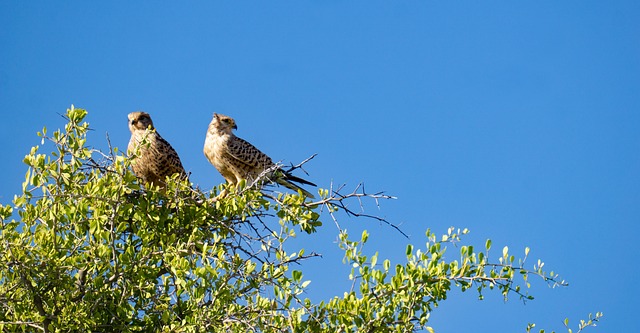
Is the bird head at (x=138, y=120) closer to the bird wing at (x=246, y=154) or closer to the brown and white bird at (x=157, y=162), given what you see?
the brown and white bird at (x=157, y=162)

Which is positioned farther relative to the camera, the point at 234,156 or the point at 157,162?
the point at 234,156

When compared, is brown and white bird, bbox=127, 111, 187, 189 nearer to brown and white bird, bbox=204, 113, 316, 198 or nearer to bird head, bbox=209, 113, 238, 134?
brown and white bird, bbox=204, 113, 316, 198

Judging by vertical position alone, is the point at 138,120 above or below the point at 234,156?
above

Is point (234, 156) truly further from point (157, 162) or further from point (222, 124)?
point (157, 162)

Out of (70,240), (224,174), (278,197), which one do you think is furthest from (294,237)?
(224,174)

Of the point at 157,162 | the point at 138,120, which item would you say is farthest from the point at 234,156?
the point at 138,120

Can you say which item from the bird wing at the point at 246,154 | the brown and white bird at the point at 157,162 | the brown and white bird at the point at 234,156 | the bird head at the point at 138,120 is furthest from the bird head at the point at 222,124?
the bird head at the point at 138,120

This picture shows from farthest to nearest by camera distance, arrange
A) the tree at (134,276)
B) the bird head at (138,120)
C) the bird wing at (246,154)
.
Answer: the bird head at (138,120) → the bird wing at (246,154) → the tree at (134,276)

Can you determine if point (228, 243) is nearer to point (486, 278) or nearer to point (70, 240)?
point (70, 240)

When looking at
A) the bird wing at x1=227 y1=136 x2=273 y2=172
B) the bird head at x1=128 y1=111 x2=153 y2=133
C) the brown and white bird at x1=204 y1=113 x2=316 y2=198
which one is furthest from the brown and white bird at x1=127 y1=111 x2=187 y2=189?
the bird wing at x1=227 y1=136 x2=273 y2=172

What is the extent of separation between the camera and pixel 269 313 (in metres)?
5.90

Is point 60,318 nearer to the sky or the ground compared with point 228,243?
nearer to the ground

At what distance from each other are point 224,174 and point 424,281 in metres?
3.74

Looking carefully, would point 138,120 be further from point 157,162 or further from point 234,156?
point 234,156
